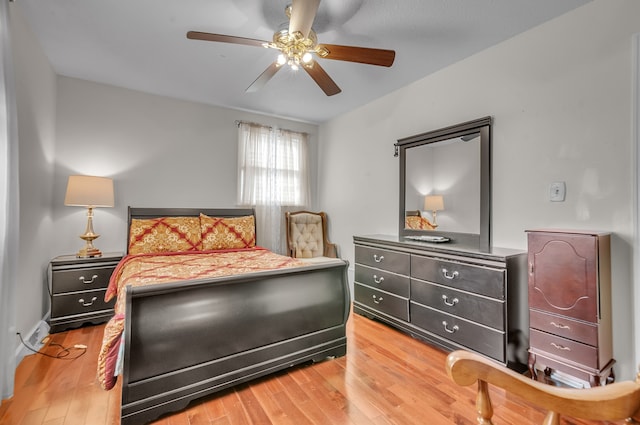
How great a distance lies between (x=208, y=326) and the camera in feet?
6.20

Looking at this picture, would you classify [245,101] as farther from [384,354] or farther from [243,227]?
[384,354]

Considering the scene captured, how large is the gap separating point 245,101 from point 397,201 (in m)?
2.35

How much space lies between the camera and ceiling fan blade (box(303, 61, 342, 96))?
2.23m

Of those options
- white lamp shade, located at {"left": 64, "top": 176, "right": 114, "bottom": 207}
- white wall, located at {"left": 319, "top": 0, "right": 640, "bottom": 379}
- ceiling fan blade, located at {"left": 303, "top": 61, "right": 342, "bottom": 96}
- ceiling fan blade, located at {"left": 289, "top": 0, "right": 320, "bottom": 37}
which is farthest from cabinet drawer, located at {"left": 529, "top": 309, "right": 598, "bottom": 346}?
white lamp shade, located at {"left": 64, "top": 176, "right": 114, "bottom": 207}

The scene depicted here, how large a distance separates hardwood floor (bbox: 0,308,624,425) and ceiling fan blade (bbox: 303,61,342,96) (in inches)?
88.7

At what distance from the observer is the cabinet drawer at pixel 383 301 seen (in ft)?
9.48

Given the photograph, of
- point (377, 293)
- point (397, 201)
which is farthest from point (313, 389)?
point (397, 201)

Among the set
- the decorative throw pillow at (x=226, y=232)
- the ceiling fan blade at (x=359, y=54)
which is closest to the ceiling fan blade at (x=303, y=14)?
the ceiling fan blade at (x=359, y=54)

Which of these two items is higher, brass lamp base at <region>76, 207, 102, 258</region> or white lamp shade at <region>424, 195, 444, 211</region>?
white lamp shade at <region>424, 195, 444, 211</region>

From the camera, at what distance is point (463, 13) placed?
85.4 inches

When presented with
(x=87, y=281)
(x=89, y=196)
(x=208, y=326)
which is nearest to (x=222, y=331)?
(x=208, y=326)

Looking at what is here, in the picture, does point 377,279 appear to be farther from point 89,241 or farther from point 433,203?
point 89,241

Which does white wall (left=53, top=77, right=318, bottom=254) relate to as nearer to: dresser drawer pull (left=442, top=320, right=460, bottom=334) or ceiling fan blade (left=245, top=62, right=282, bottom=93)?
ceiling fan blade (left=245, top=62, right=282, bottom=93)

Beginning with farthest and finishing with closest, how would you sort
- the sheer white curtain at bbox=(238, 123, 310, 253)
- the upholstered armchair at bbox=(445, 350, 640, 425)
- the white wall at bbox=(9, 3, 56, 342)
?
1. the sheer white curtain at bbox=(238, 123, 310, 253)
2. the white wall at bbox=(9, 3, 56, 342)
3. the upholstered armchair at bbox=(445, 350, 640, 425)
